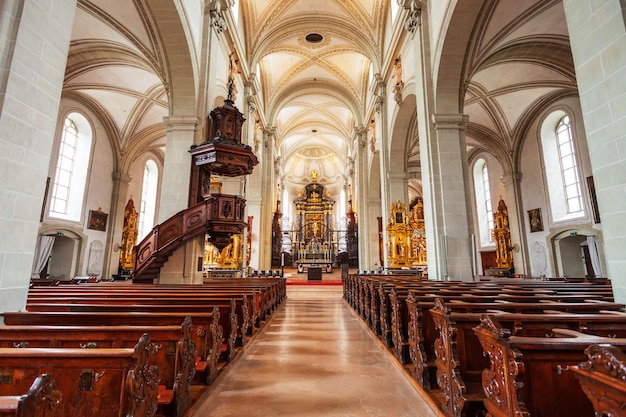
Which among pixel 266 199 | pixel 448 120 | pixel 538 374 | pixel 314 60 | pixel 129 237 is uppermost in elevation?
pixel 314 60

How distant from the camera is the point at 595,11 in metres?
3.04

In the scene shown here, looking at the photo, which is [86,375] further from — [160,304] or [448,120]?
[448,120]

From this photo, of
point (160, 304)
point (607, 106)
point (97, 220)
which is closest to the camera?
point (607, 106)

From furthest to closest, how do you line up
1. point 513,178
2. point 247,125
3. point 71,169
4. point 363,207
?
1. point 363,207
2. point 513,178
3. point 247,125
4. point 71,169

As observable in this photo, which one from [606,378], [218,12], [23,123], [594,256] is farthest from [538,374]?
[594,256]

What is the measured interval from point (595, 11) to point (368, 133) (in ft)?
47.8

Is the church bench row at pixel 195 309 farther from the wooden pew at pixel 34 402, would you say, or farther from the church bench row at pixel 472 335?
the church bench row at pixel 472 335

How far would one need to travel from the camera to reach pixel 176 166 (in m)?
7.77

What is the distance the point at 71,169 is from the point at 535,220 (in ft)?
63.5

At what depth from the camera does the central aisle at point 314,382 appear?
7.92 feet

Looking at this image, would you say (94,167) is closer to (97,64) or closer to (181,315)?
(97,64)

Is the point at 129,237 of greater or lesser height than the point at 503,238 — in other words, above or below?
above

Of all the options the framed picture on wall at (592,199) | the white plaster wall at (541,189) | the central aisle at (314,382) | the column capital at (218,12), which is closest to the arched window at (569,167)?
the white plaster wall at (541,189)

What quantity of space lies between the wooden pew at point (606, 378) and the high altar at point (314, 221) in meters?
23.6
